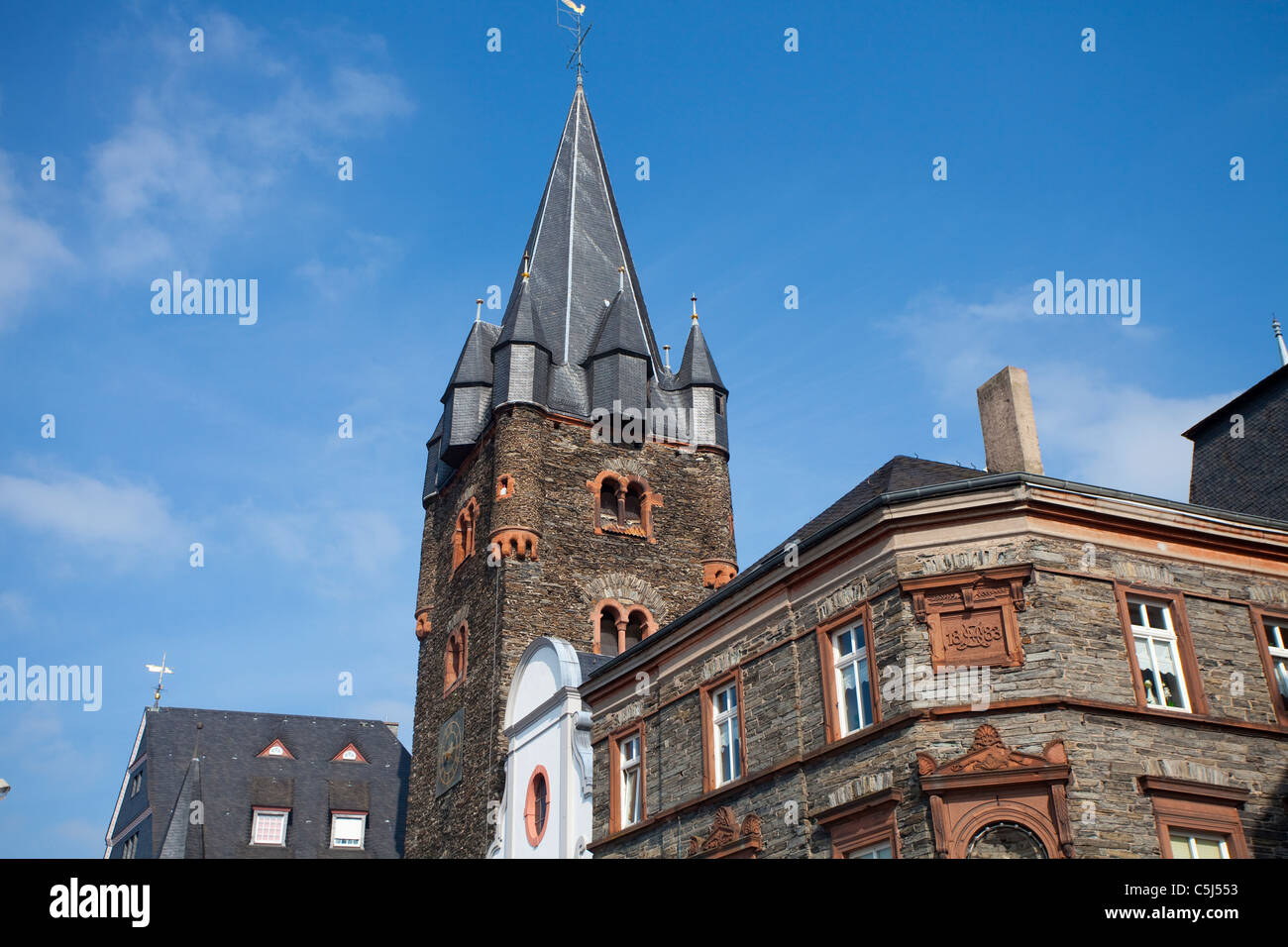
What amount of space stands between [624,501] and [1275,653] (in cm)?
2234

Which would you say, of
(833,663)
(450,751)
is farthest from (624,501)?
(833,663)

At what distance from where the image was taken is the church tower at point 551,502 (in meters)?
32.8

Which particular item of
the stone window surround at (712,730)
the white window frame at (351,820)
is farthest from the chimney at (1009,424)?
the white window frame at (351,820)

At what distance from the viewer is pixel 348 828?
139 ft

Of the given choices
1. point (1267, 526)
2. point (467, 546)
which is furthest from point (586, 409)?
point (1267, 526)

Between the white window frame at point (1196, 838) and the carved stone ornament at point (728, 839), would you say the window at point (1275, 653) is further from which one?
the carved stone ornament at point (728, 839)

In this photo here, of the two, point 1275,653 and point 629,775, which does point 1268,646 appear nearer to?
point 1275,653

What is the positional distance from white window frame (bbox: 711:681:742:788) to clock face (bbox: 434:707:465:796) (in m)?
15.9

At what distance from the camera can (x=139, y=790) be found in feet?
141

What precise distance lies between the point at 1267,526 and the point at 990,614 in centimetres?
454

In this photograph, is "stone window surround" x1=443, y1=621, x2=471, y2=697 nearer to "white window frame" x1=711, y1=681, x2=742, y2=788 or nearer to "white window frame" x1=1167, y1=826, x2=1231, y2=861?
"white window frame" x1=711, y1=681, x2=742, y2=788

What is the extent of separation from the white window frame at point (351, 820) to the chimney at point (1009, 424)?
30.3 meters
